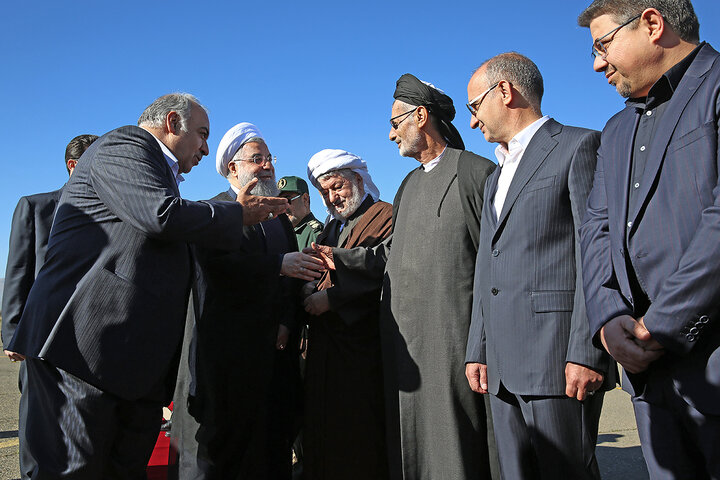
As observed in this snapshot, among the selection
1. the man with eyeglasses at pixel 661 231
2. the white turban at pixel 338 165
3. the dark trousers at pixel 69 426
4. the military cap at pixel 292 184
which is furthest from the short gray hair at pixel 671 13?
the military cap at pixel 292 184

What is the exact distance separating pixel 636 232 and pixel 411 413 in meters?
1.66

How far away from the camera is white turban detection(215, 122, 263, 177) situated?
13.9 feet

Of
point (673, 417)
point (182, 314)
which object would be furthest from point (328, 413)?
point (673, 417)

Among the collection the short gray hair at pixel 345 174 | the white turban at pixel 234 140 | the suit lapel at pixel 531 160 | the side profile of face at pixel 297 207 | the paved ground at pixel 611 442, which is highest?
the side profile of face at pixel 297 207

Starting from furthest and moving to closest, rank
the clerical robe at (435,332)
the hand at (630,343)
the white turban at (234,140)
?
the white turban at (234,140) → the clerical robe at (435,332) → the hand at (630,343)

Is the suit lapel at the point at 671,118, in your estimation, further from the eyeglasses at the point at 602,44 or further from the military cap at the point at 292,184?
the military cap at the point at 292,184

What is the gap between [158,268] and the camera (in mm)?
2611

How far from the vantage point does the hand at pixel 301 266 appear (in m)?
3.53

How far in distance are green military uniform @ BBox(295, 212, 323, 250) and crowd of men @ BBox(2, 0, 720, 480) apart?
183cm

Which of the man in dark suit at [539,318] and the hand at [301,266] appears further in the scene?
the hand at [301,266]

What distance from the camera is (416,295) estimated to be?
124 inches

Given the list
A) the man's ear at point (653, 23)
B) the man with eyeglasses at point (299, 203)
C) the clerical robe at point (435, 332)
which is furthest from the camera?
the man with eyeglasses at point (299, 203)

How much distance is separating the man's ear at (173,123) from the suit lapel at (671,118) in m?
2.24

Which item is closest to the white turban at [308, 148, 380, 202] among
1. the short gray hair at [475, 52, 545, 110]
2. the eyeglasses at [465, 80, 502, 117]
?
the eyeglasses at [465, 80, 502, 117]
